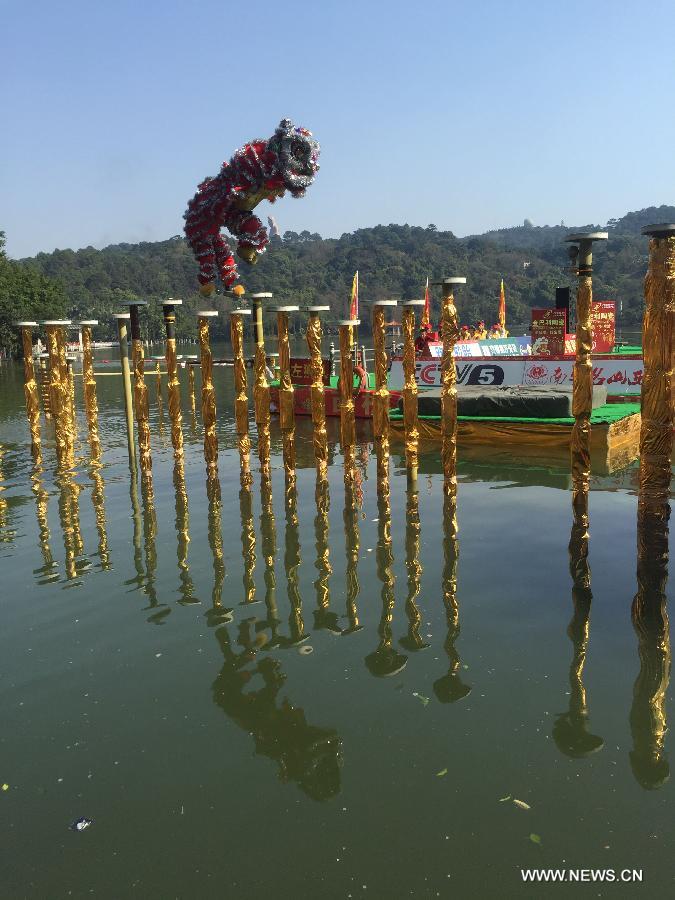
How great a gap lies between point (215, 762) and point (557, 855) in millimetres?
2129

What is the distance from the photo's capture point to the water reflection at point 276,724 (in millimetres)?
4375

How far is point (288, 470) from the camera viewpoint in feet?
36.7

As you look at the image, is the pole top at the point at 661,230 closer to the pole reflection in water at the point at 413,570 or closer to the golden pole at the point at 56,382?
the pole reflection in water at the point at 413,570

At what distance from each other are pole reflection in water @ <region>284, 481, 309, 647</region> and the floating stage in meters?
5.85

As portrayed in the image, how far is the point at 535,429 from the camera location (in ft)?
49.9

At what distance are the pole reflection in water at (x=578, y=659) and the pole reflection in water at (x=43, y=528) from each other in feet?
18.0

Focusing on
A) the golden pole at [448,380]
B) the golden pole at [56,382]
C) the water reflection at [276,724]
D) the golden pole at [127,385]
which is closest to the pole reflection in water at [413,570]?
the golden pole at [448,380]

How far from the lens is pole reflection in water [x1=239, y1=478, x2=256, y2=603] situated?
24.3 feet

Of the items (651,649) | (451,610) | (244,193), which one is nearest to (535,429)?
(244,193)

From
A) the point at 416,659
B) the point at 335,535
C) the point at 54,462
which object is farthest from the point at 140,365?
the point at 416,659

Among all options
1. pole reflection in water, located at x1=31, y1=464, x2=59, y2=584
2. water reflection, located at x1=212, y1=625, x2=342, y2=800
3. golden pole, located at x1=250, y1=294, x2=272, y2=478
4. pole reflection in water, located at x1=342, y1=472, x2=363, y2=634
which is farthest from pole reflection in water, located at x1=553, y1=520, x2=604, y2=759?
pole reflection in water, located at x1=31, y1=464, x2=59, y2=584

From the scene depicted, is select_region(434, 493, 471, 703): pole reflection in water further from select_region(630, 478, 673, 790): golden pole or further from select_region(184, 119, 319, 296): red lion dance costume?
select_region(184, 119, 319, 296): red lion dance costume

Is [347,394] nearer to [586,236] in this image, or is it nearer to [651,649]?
[586,236]

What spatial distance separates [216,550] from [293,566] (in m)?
1.14
